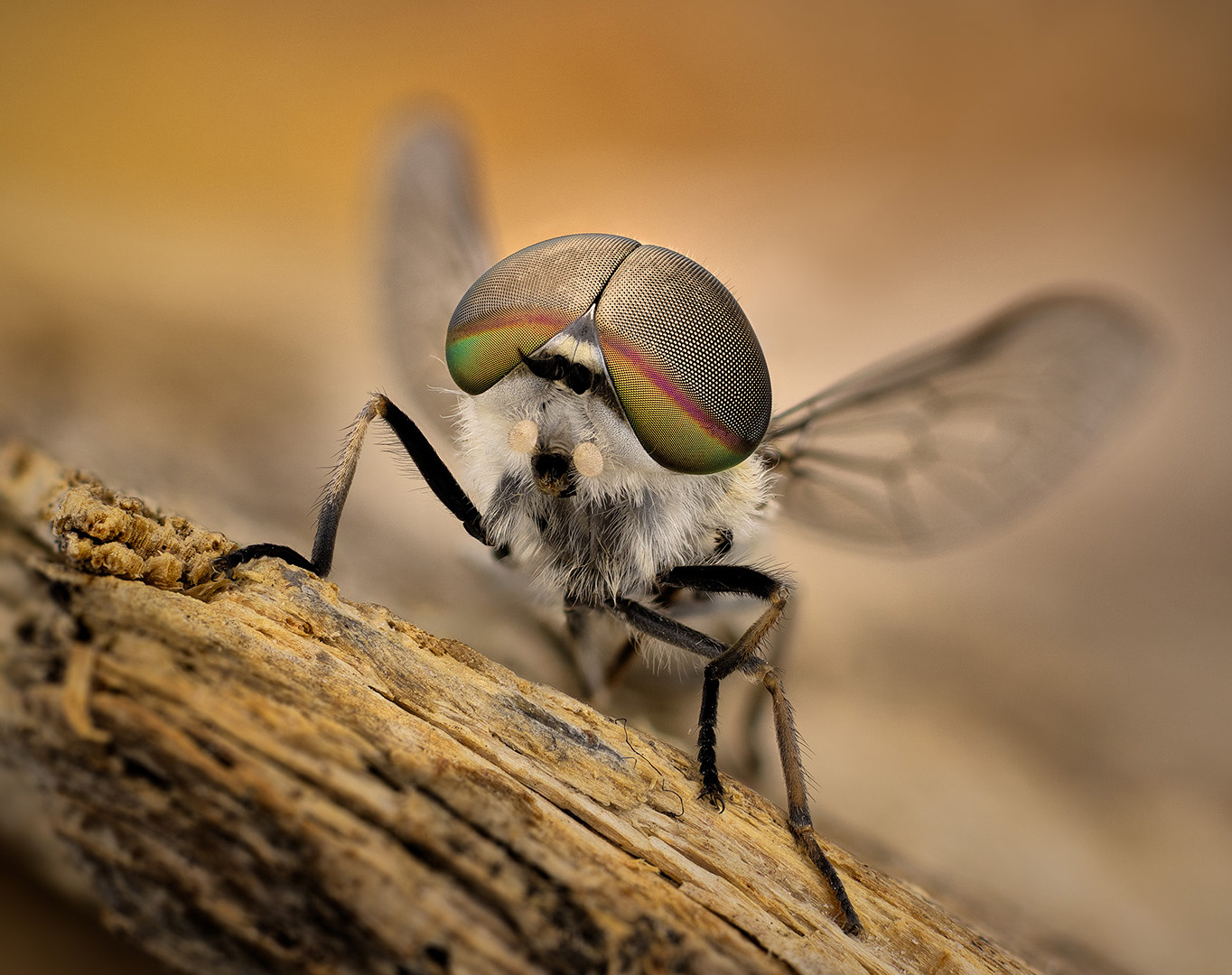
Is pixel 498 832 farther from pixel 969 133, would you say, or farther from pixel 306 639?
pixel 969 133

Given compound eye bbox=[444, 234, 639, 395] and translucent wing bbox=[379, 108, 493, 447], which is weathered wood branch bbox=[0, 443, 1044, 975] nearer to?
compound eye bbox=[444, 234, 639, 395]

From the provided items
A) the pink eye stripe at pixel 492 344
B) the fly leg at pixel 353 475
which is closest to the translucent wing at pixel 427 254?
the fly leg at pixel 353 475

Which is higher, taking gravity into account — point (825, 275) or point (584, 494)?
point (825, 275)

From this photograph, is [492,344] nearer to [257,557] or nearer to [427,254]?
[257,557]

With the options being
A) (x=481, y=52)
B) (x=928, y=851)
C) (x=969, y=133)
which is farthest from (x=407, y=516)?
(x=969, y=133)

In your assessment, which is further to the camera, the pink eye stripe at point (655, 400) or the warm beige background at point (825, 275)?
the warm beige background at point (825, 275)

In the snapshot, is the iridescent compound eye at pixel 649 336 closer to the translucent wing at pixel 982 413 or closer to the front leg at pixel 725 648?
the front leg at pixel 725 648

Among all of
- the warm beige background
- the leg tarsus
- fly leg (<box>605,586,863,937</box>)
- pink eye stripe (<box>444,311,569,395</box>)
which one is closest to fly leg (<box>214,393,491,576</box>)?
the leg tarsus

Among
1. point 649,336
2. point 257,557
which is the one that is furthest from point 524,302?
point 257,557
